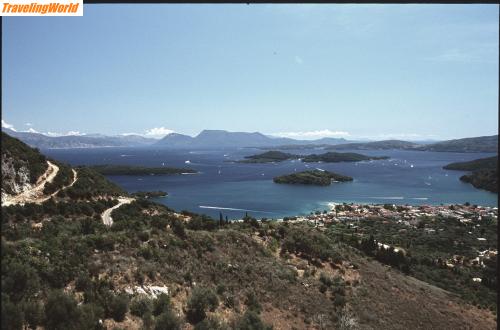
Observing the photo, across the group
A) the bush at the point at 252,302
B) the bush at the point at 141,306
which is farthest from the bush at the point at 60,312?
the bush at the point at 252,302

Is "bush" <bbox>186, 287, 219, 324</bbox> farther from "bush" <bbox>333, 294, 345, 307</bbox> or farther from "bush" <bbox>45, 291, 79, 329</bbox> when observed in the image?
"bush" <bbox>333, 294, 345, 307</bbox>

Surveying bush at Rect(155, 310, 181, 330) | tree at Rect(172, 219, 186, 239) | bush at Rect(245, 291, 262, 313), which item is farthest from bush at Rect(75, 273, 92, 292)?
tree at Rect(172, 219, 186, 239)

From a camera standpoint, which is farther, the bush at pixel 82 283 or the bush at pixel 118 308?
the bush at pixel 82 283

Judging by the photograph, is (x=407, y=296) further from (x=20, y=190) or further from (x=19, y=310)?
(x=20, y=190)

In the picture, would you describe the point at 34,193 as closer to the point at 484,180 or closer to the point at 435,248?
the point at 435,248

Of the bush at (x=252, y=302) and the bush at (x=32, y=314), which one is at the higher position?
the bush at (x=32, y=314)

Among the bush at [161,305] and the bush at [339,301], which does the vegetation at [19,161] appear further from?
the bush at [339,301]
